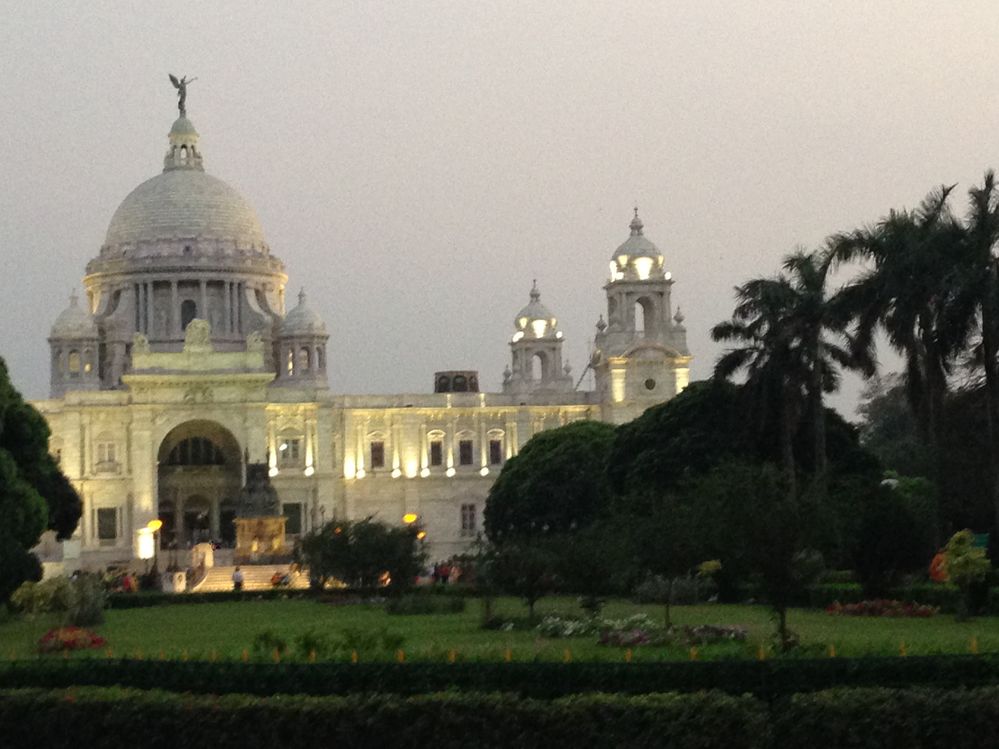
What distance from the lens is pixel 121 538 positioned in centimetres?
10338

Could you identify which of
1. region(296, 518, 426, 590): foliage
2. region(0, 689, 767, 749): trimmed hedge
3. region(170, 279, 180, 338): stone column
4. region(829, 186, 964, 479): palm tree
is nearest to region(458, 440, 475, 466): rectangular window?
region(170, 279, 180, 338): stone column

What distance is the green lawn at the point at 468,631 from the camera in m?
29.6

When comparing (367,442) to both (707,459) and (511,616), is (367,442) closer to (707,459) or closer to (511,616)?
(707,459)

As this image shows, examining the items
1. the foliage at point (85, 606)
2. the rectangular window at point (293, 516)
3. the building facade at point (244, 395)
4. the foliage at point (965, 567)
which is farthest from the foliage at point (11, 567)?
the rectangular window at point (293, 516)

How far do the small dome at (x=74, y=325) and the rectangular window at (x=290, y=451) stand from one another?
13338mm

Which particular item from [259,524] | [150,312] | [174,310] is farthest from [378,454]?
[259,524]

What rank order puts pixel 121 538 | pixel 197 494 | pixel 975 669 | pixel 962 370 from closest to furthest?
pixel 975 669
pixel 962 370
pixel 121 538
pixel 197 494

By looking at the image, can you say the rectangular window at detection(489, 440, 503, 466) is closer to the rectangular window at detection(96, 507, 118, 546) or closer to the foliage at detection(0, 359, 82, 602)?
the rectangular window at detection(96, 507, 118, 546)

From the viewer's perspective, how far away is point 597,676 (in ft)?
91.4

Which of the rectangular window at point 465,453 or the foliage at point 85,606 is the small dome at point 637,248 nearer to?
the rectangular window at point 465,453

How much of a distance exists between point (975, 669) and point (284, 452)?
8183 cm

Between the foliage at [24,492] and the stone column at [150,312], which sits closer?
the foliage at [24,492]

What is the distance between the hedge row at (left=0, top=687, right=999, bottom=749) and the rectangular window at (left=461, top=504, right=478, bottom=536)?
83472 mm

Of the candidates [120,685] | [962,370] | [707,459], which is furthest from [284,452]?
[120,685]
